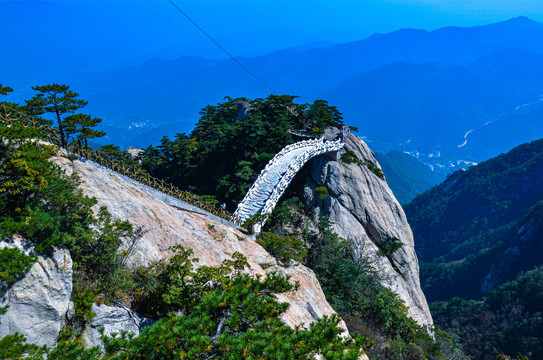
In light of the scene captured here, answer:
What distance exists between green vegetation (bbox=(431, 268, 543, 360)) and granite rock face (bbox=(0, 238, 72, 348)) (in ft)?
136

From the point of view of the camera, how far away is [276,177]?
2731 centimetres

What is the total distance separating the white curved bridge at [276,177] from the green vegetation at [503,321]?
90.6 ft

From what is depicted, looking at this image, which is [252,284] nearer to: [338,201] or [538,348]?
[338,201]

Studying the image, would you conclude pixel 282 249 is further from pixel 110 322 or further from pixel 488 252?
pixel 488 252

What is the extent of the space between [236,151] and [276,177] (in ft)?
33.0

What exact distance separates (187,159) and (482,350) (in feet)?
131

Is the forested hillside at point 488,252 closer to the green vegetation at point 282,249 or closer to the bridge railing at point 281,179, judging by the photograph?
the bridge railing at point 281,179

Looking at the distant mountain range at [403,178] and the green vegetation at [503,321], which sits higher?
the distant mountain range at [403,178]

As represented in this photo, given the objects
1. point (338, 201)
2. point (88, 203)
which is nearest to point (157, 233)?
point (88, 203)

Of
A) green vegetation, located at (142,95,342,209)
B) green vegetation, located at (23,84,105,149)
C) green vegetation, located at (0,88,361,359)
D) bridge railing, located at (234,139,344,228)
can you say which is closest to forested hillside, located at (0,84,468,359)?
green vegetation, located at (0,88,361,359)

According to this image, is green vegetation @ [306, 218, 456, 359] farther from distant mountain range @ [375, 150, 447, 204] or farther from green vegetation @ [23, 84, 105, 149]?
distant mountain range @ [375, 150, 447, 204]

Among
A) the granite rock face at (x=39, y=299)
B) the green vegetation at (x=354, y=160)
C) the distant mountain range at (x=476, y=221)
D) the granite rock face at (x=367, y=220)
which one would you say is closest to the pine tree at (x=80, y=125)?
the granite rock face at (x=39, y=299)

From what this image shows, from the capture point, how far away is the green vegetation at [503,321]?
1553 inches

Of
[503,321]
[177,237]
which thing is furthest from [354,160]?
[503,321]
